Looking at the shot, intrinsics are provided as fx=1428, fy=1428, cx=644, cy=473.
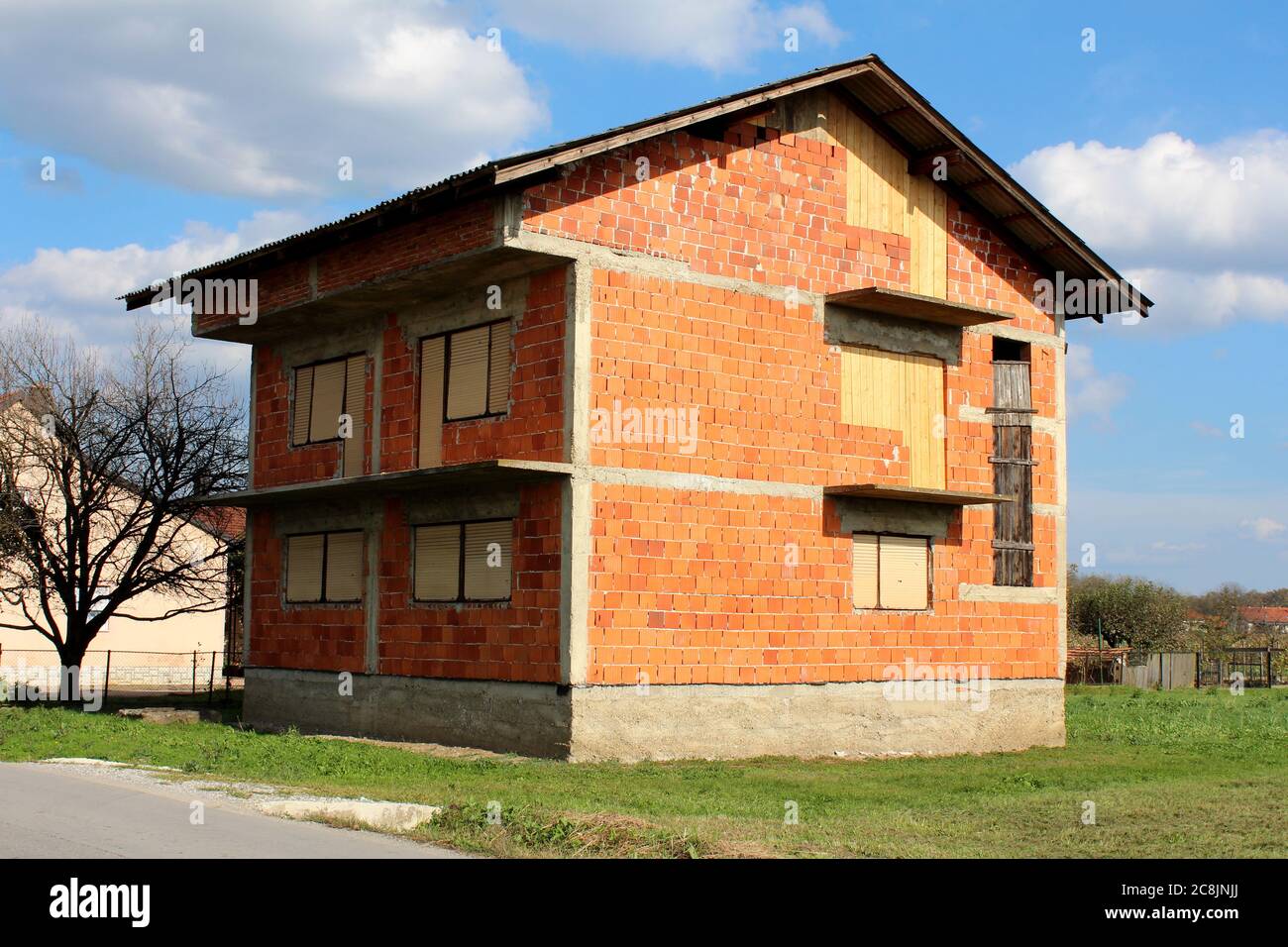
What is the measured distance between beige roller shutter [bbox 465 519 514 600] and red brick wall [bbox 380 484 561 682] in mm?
198

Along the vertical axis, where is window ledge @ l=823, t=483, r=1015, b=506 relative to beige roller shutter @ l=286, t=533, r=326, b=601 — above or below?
above

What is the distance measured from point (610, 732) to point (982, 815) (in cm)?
594

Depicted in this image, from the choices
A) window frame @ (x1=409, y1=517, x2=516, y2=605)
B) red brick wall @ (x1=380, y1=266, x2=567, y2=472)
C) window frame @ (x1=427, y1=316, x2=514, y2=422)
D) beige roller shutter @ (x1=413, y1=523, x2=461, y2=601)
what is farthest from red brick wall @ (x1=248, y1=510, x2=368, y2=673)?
red brick wall @ (x1=380, y1=266, x2=567, y2=472)

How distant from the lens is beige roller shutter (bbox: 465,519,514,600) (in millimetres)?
20531

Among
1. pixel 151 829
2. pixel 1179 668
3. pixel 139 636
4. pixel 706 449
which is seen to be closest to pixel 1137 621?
pixel 1179 668

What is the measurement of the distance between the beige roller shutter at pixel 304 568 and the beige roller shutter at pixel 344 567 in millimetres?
299

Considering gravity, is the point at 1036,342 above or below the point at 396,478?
above

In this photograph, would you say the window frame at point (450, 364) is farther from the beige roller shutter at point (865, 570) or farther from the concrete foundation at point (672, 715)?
the beige roller shutter at point (865, 570)

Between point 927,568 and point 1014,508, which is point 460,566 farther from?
point 1014,508

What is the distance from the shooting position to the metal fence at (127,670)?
1719 inches

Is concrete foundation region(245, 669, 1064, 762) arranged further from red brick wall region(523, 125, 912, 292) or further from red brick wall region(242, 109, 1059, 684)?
red brick wall region(523, 125, 912, 292)
